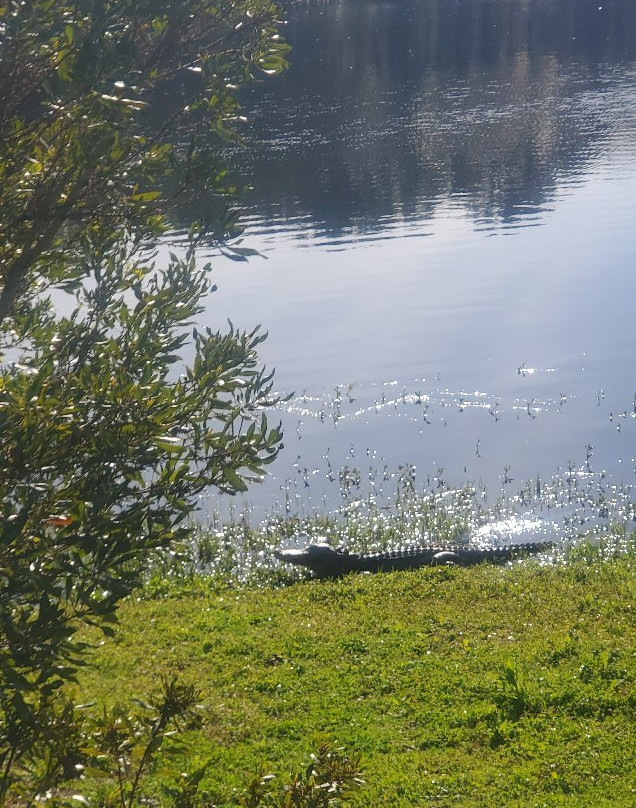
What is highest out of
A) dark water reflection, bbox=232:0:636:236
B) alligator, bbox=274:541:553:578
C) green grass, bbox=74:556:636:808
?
dark water reflection, bbox=232:0:636:236

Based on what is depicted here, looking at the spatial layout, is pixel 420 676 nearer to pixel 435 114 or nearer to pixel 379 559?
pixel 379 559

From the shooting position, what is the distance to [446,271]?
29344 millimetres

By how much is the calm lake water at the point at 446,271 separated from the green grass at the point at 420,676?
183 inches

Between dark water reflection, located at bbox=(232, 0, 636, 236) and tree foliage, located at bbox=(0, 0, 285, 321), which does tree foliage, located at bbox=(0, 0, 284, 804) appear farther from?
dark water reflection, located at bbox=(232, 0, 636, 236)

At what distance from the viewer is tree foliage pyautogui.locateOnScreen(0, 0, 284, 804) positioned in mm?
3795

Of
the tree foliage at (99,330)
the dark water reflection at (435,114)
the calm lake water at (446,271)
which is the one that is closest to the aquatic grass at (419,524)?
the calm lake water at (446,271)

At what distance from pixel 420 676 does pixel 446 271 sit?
69.5ft

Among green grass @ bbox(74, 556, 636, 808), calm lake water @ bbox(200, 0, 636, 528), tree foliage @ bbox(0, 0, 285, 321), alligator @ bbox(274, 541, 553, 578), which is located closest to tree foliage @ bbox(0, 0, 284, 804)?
tree foliage @ bbox(0, 0, 285, 321)

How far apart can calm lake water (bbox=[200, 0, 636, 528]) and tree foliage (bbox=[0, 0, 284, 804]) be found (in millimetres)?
11879

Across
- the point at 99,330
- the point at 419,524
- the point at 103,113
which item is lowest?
the point at 419,524

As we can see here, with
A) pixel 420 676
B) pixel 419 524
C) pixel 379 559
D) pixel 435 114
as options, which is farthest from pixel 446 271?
pixel 435 114

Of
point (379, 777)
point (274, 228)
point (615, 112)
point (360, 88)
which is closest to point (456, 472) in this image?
point (379, 777)

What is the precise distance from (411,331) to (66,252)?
1967cm

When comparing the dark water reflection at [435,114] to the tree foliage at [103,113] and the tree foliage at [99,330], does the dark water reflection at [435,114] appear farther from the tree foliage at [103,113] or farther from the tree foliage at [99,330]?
the tree foliage at [99,330]
